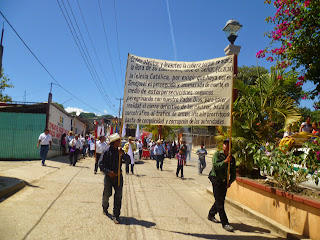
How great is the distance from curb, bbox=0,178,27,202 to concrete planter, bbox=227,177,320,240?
20.2 ft

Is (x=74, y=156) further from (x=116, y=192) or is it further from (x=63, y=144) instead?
(x=116, y=192)

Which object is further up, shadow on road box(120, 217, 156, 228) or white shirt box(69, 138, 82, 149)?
white shirt box(69, 138, 82, 149)

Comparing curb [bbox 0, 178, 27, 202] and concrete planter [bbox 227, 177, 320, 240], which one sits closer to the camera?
concrete planter [bbox 227, 177, 320, 240]

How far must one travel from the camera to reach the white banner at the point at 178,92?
5965 mm

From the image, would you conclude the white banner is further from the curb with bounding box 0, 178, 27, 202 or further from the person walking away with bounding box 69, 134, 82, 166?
the person walking away with bounding box 69, 134, 82, 166

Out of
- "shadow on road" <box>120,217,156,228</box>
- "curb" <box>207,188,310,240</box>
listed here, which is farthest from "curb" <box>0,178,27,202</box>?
"curb" <box>207,188,310,240</box>

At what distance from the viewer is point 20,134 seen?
17.1 m

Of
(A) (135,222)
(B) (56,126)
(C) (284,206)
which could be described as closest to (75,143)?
(B) (56,126)

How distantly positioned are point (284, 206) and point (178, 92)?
127 inches

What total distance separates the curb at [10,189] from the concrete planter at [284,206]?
6.17 meters

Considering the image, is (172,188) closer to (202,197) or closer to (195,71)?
(202,197)

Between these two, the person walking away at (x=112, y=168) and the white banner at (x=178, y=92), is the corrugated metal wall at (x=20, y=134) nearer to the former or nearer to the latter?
the person walking away at (x=112, y=168)

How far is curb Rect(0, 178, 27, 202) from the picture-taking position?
22.4 feet

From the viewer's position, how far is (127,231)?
4.96 m
